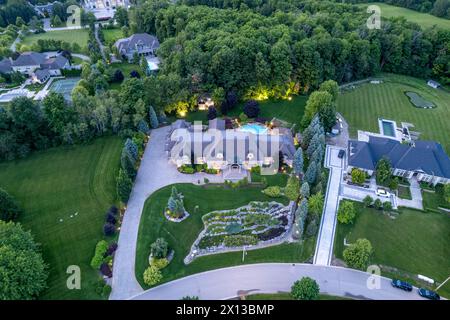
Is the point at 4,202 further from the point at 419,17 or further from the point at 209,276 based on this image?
the point at 419,17

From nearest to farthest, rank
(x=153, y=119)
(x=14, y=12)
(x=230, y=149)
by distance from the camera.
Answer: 1. (x=230, y=149)
2. (x=153, y=119)
3. (x=14, y=12)

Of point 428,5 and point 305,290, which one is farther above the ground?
point 428,5

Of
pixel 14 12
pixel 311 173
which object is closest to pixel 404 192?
pixel 311 173

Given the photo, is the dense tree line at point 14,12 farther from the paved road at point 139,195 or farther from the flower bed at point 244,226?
the flower bed at point 244,226

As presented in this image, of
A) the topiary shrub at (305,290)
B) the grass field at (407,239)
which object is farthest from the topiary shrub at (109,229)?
the grass field at (407,239)

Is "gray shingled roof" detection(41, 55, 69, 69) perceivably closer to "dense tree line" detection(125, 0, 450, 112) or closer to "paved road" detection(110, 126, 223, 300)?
"dense tree line" detection(125, 0, 450, 112)

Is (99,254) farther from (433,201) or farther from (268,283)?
(433,201)
